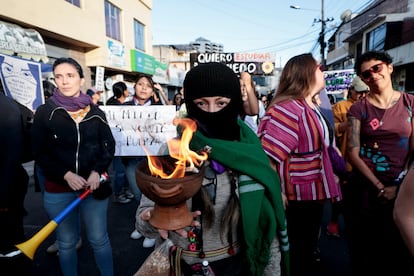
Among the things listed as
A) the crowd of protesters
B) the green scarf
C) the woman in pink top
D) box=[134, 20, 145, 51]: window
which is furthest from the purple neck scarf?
box=[134, 20, 145, 51]: window

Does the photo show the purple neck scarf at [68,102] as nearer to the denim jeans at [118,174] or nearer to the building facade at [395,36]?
the denim jeans at [118,174]

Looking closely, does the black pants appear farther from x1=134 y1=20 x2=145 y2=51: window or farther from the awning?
x1=134 y1=20 x2=145 y2=51: window

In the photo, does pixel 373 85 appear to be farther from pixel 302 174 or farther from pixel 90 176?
pixel 90 176

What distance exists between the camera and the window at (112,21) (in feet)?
50.5

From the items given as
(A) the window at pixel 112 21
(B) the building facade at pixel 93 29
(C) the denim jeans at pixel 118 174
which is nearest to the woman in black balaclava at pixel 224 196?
(C) the denim jeans at pixel 118 174

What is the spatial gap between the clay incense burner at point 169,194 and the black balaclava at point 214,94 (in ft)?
1.32

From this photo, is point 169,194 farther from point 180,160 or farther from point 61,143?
point 61,143

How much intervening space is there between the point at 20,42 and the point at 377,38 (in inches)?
992

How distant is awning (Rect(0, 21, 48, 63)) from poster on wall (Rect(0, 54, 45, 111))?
5.30 metres

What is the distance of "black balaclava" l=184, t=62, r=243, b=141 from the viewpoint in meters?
1.37

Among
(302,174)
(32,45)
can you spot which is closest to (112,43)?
(32,45)

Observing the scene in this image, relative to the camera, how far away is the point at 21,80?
3.79m

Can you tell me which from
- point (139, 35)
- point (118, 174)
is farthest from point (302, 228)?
point (139, 35)

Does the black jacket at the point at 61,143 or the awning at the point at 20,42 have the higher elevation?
the awning at the point at 20,42
